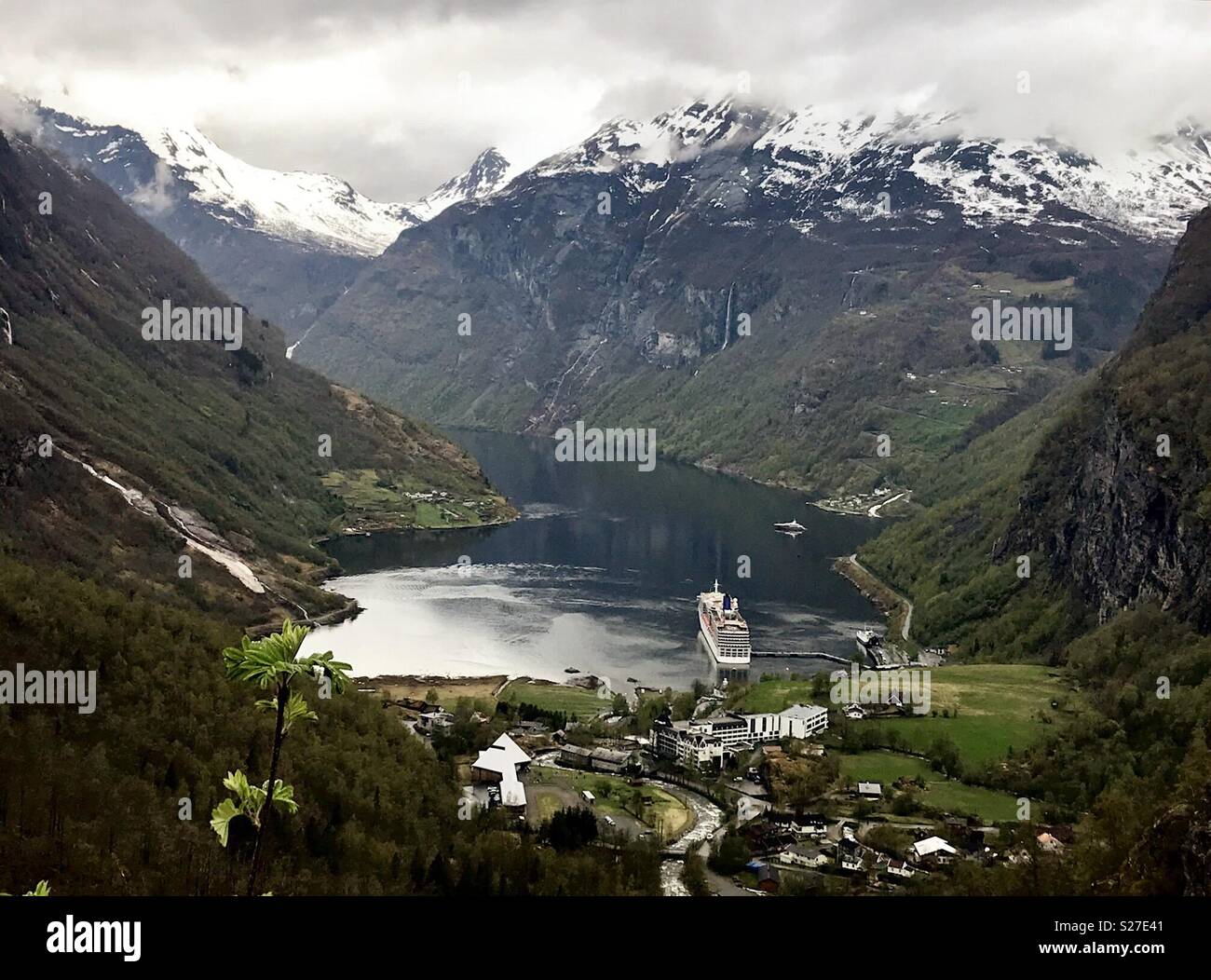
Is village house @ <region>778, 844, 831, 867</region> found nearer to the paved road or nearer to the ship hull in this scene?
the ship hull

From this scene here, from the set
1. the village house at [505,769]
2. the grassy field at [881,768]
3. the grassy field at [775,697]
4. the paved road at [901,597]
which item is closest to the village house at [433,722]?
the village house at [505,769]

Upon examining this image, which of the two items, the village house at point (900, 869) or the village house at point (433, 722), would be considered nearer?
the village house at point (900, 869)

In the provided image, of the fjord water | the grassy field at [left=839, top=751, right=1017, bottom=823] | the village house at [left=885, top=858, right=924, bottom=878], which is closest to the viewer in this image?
the village house at [left=885, top=858, right=924, bottom=878]

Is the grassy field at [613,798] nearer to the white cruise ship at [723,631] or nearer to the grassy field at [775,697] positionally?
the grassy field at [775,697]

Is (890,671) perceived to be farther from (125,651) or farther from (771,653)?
(125,651)

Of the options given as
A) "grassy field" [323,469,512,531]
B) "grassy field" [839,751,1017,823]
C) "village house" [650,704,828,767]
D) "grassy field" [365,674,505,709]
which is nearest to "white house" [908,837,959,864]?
"grassy field" [839,751,1017,823]
